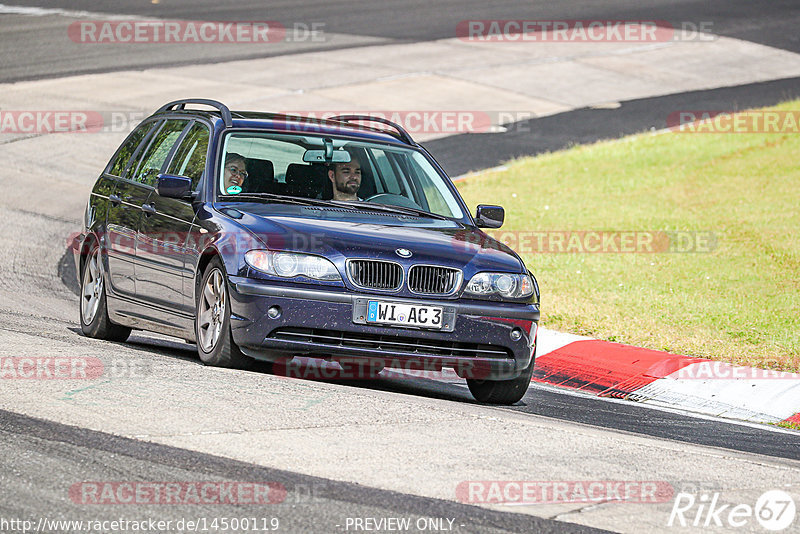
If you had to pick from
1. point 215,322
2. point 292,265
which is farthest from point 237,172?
point 292,265

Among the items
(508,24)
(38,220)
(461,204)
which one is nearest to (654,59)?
(508,24)

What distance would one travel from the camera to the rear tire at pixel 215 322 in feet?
25.2

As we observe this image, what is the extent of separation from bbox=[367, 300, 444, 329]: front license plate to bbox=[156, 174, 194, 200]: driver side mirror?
5.31 feet

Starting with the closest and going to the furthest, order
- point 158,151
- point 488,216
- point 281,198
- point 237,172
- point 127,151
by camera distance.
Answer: point 281,198
point 237,172
point 488,216
point 158,151
point 127,151

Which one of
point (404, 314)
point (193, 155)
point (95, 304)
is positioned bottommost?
point (95, 304)

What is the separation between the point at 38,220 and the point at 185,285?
8.10 m

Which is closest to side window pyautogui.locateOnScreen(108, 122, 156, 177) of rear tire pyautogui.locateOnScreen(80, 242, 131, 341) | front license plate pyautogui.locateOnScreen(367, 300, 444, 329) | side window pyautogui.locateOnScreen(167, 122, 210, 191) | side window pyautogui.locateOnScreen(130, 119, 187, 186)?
side window pyautogui.locateOnScreen(130, 119, 187, 186)

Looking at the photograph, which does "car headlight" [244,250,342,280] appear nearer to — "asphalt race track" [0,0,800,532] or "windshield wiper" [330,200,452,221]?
"asphalt race track" [0,0,800,532]

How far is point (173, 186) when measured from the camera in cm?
831

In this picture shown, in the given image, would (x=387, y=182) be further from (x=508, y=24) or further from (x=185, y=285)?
(x=508, y=24)

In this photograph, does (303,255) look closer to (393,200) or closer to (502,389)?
(393,200)

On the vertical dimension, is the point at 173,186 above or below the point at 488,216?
above

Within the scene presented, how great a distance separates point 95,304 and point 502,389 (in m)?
3.28

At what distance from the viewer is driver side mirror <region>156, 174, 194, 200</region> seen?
8.32m
